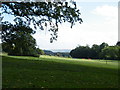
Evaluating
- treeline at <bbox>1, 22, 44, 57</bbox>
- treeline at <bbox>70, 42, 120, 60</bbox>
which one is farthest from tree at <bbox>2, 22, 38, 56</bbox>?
treeline at <bbox>70, 42, 120, 60</bbox>

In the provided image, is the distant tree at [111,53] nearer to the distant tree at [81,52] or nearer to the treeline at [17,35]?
the distant tree at [81,52]

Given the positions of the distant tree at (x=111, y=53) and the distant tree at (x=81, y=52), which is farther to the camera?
the distant tree at (x=81, y=52)

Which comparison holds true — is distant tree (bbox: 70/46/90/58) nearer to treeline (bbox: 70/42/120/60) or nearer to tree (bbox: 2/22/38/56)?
treeline (bbox: 70/42/120/60)

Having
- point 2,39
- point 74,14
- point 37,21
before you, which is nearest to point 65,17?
point 74,14

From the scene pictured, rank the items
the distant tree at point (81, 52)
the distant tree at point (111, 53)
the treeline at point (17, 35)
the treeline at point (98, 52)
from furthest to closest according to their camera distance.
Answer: the distant tree at point (81, 52)
the treeline at point (98, 52)
the distant tree at point (111, 53)
the treeline at point (17, 35)

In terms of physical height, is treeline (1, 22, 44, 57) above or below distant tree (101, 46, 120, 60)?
above

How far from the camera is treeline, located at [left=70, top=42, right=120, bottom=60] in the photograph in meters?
111

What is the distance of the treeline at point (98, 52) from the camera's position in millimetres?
111000

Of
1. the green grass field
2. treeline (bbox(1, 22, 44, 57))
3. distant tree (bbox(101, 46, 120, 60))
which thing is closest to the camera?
the green grass field

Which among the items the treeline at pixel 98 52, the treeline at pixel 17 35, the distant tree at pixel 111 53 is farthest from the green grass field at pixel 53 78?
the distant tree at pixel 111 53

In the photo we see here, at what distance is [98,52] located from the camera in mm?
131750

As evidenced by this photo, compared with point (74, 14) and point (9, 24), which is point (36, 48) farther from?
point (74, 14)

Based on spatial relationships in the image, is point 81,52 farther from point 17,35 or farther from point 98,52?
point 17,35

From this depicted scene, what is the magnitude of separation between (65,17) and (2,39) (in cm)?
970
